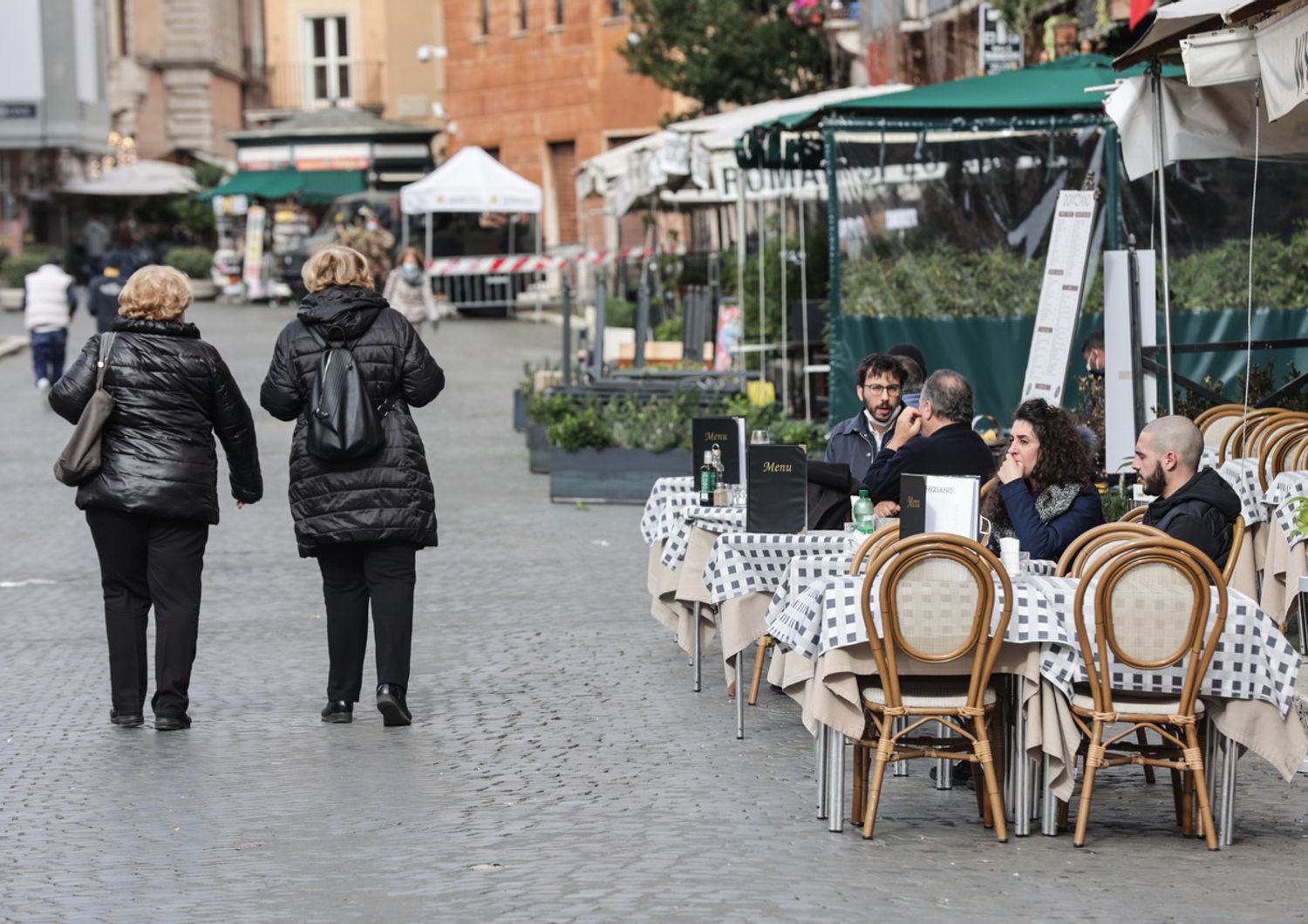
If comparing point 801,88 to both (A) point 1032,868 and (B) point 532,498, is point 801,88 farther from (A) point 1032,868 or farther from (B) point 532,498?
(A) point 1032,868

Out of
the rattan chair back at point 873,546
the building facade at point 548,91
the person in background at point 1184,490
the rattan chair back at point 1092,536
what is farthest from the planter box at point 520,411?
the building facade at point 548,91

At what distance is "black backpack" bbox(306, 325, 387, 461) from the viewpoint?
8227mm

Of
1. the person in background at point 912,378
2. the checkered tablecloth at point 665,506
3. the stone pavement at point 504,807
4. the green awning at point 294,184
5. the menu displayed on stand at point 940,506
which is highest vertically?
the green awning at point 294,184

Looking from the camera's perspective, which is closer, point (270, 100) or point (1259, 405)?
point (1259, 405)

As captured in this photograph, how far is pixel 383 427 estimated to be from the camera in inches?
331

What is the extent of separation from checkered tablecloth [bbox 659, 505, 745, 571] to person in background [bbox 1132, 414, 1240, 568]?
175 centimetres

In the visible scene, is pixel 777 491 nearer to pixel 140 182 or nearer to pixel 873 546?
pixel 873 546

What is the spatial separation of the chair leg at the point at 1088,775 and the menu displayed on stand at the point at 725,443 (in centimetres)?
286

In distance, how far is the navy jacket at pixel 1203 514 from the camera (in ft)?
23.7

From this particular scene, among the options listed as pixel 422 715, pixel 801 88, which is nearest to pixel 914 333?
pixel 422 715

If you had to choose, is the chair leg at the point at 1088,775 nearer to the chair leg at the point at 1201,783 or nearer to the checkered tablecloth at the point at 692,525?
the chair leg at the point at 1201,783

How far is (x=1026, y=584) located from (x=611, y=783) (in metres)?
1.62

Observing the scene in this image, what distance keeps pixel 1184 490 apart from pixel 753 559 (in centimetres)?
160

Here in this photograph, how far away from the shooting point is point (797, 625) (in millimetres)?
6824
